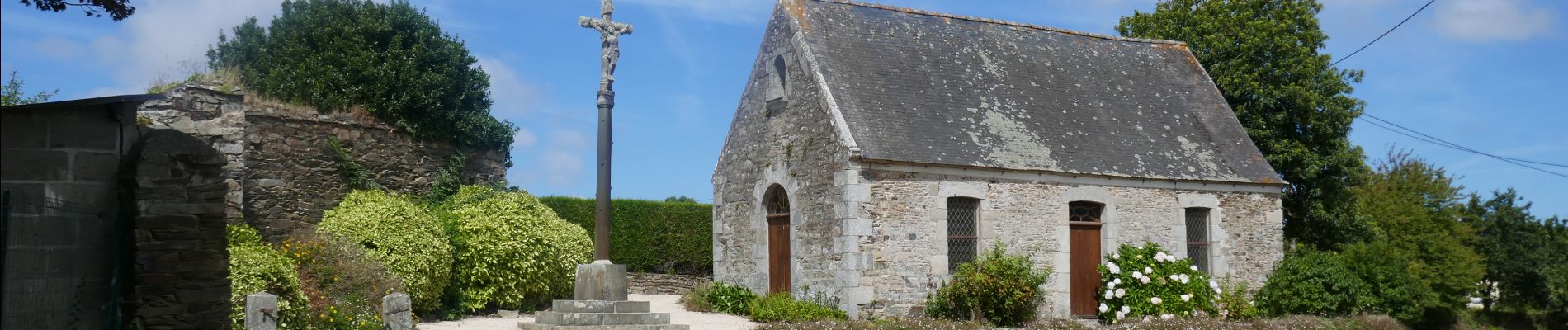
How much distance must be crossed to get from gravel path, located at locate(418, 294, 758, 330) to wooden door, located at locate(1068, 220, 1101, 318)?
465 centimetres

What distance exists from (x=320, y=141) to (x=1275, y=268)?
14.0m

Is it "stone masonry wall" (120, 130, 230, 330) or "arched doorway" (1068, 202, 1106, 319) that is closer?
"stone masonry wall" (120, 130, 230, 330)

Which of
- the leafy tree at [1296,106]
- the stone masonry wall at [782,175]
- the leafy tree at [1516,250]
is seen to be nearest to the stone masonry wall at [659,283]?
the stone masonry wall at [782,175]

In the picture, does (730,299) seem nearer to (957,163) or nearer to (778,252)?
(778,252)

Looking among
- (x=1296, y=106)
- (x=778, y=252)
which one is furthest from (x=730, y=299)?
(x=1296, y=106)

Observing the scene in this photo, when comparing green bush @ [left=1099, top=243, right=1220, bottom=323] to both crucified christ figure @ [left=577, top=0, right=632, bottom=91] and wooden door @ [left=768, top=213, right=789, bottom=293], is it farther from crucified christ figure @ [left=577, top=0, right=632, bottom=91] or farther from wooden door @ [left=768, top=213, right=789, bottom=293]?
crucified christ figure @ [left=577, top=0, right=632, bottom=91]

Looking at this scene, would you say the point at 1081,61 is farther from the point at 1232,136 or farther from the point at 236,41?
the point at 236,41

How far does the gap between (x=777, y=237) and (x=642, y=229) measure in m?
3.81

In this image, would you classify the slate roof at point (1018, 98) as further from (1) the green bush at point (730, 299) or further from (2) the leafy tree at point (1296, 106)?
(1) the green bush at point (730, 299)

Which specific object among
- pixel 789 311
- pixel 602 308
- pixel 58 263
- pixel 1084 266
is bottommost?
pixel 789 311

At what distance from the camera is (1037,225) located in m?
16.1

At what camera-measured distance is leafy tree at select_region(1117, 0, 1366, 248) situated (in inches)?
789

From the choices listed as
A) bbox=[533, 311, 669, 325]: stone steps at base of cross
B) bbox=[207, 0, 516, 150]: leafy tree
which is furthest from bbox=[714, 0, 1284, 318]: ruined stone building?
bbox=[207, 0, 516, 150]: leafy tree

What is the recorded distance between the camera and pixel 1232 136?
19141 millimetres
